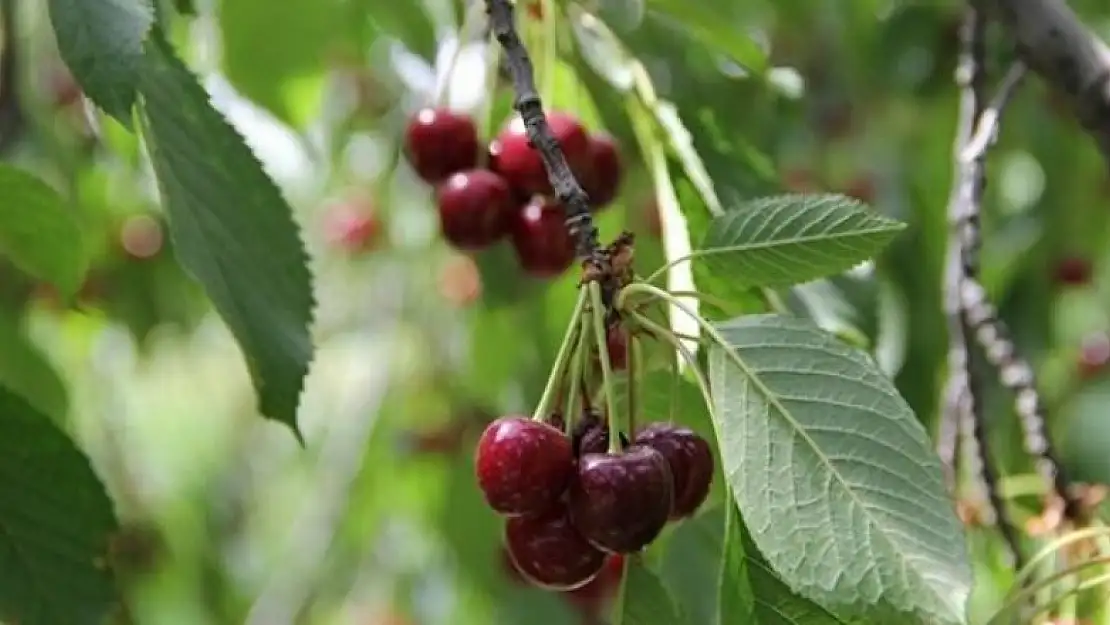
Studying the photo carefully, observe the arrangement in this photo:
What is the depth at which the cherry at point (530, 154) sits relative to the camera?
114cm

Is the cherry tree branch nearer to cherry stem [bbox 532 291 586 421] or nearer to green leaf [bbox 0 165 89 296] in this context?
cherry stem [bbox 532 291 586 421]

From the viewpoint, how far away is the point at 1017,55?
1226 millimetres

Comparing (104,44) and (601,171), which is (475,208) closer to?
(601,171)

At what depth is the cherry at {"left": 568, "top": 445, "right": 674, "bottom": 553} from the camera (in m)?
0.75

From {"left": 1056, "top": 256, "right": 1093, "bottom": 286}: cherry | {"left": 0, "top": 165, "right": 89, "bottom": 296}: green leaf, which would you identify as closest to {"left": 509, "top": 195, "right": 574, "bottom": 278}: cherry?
{"left": 0, "top": 165, "right": 89, "bottom": 296}: green leaf

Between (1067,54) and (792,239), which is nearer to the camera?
(792,239)

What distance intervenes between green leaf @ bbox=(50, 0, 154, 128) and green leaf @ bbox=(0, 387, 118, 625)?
0.98 ft

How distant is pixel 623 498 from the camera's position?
0.75 metres

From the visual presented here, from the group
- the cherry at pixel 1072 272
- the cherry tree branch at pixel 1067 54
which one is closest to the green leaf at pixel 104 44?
the cherry tree branch at pixel 1067 54

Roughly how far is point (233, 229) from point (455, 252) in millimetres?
979

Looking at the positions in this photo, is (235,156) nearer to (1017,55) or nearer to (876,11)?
(1017,55)

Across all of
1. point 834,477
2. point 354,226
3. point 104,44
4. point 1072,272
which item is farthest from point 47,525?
point 354,226

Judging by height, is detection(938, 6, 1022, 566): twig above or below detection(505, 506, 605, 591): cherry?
above

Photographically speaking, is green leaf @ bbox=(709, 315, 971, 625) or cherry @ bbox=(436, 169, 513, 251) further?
cherry @ bbox=(436, 169, 513, 251)
